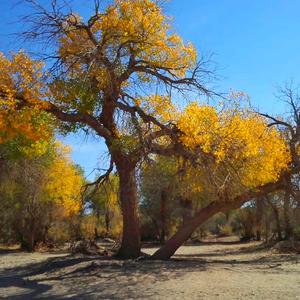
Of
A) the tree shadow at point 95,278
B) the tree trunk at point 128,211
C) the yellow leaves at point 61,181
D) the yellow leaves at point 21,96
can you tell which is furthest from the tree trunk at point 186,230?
the yellow leaves at point 61,181

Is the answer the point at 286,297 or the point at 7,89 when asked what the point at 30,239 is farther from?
the point at 286,297

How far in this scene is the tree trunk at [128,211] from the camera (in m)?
19.0

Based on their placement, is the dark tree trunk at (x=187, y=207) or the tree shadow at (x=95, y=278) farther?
the dark tree trunk at (x=187, y=207)

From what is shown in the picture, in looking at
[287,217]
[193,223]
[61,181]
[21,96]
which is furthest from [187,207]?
[21,96]

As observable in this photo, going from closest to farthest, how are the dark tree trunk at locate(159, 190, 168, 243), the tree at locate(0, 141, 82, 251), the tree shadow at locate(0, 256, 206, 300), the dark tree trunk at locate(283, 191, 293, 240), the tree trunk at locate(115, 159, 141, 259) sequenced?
the tree shadow at locate(0, 256, 206, 300)
the tree trunk at locate(115, 159, 141, 259)
the dark tree trunk at locate(283, 191, 293, 240)
the tree at locate(0, 141, 82, 251)
the dark tree trunk at locate(159, 190, 168, 243)

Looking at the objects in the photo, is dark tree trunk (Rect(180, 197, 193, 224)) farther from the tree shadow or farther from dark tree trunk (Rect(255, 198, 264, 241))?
the tree shadow

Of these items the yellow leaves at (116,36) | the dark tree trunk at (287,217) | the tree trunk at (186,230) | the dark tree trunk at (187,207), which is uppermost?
the yellow leaves at (116,36)

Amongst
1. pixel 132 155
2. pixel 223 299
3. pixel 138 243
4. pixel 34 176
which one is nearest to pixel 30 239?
pixel 34 176

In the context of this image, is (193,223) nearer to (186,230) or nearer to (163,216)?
(186,230)

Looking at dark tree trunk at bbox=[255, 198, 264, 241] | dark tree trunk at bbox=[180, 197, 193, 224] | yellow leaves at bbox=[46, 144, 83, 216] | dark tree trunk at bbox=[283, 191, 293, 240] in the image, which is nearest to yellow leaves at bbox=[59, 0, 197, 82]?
dark tree trunk at bbox=[283, 191, 293, 240]

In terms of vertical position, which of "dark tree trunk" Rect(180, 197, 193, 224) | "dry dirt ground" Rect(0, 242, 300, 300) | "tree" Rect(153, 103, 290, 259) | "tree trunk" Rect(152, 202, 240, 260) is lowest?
"dry dirt ground" Rect(0, 242, 300, 300)

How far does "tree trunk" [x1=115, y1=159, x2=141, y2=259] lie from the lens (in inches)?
750

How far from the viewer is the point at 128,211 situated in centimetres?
1922

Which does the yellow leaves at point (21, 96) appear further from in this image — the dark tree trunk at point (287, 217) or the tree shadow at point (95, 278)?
the dark tree trunk at point (287, 217)
